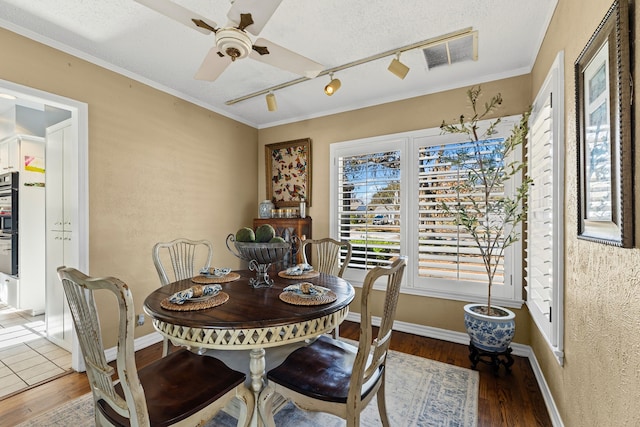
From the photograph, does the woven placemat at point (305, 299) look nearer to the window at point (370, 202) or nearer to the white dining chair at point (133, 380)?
the white dining chair at point (133, 380)

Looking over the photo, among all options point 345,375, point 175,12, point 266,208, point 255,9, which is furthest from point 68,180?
point 345,375

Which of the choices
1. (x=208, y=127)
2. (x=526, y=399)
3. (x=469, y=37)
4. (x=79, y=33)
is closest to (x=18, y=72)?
(x=79, y=33)

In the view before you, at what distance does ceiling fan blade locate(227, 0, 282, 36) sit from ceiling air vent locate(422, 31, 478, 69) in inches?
55.9

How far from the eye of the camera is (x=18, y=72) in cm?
216

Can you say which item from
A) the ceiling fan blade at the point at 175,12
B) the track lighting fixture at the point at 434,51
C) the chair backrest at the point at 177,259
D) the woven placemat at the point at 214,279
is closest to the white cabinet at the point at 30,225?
the chair backrest at the point at 177,259

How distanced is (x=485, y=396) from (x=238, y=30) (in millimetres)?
2826

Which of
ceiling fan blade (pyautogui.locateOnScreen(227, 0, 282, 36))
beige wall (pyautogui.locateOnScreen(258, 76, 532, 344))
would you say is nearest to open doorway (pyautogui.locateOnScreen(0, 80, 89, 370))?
ceiling fan blade (pyautogui.locateOnScreen(227, 0, 282, 36))

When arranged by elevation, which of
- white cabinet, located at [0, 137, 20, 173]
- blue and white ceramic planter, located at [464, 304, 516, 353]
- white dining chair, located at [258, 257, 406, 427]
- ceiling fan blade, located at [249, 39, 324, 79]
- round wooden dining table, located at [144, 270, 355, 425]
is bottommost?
blue and white ceramic planter, located at [464, 304, 516, 353]

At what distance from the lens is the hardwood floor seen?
1872mm

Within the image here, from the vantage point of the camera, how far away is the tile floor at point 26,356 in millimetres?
2322

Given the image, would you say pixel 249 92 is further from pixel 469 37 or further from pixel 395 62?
pixel 469 37

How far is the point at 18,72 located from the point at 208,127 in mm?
1710

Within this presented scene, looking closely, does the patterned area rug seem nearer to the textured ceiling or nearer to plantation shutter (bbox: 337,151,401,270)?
plantation shutter (bbox: 337,151,401,270)

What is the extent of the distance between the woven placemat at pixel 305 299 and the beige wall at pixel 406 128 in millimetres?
1975
